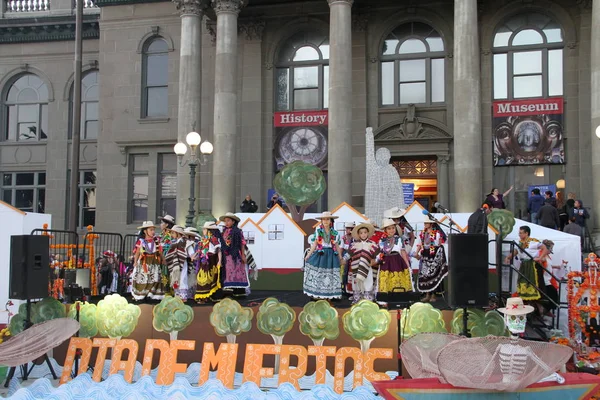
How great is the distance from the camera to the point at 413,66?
90.6ft

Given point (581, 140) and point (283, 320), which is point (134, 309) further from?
point (581, 140)

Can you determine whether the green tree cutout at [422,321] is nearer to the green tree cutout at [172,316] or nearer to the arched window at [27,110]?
the green tree cutout at [172,316]

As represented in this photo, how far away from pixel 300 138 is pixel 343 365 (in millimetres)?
17868

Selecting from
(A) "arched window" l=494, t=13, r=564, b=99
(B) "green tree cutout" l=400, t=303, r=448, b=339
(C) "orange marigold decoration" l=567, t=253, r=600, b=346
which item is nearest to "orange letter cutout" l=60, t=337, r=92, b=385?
(B) "green tree cutout" l=400, t=303, r=448, b=339

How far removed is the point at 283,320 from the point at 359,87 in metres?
16.8

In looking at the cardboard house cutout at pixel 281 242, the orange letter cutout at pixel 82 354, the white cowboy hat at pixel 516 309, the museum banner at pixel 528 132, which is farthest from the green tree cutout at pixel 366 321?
the museum banner at pixel 528 132

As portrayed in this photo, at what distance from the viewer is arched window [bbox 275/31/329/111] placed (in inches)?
1124

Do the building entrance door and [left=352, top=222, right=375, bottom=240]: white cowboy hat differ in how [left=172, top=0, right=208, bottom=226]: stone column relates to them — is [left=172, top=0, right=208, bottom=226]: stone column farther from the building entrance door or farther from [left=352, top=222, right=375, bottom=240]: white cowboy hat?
[left=352, top=222, right=375, bottom=240]: white cowboy hat

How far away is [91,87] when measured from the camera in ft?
109

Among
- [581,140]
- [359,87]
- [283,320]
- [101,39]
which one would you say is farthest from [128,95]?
[283,320]

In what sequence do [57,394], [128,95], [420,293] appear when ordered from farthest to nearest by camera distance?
1. [128,95]
2. [420,293]
3. [57,394]

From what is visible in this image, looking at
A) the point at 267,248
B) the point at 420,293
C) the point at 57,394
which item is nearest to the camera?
Answer: the point at 57,394

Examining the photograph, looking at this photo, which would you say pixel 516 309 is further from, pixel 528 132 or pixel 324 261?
pixel 528 132

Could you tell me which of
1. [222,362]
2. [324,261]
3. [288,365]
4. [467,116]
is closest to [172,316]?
[222,362]
